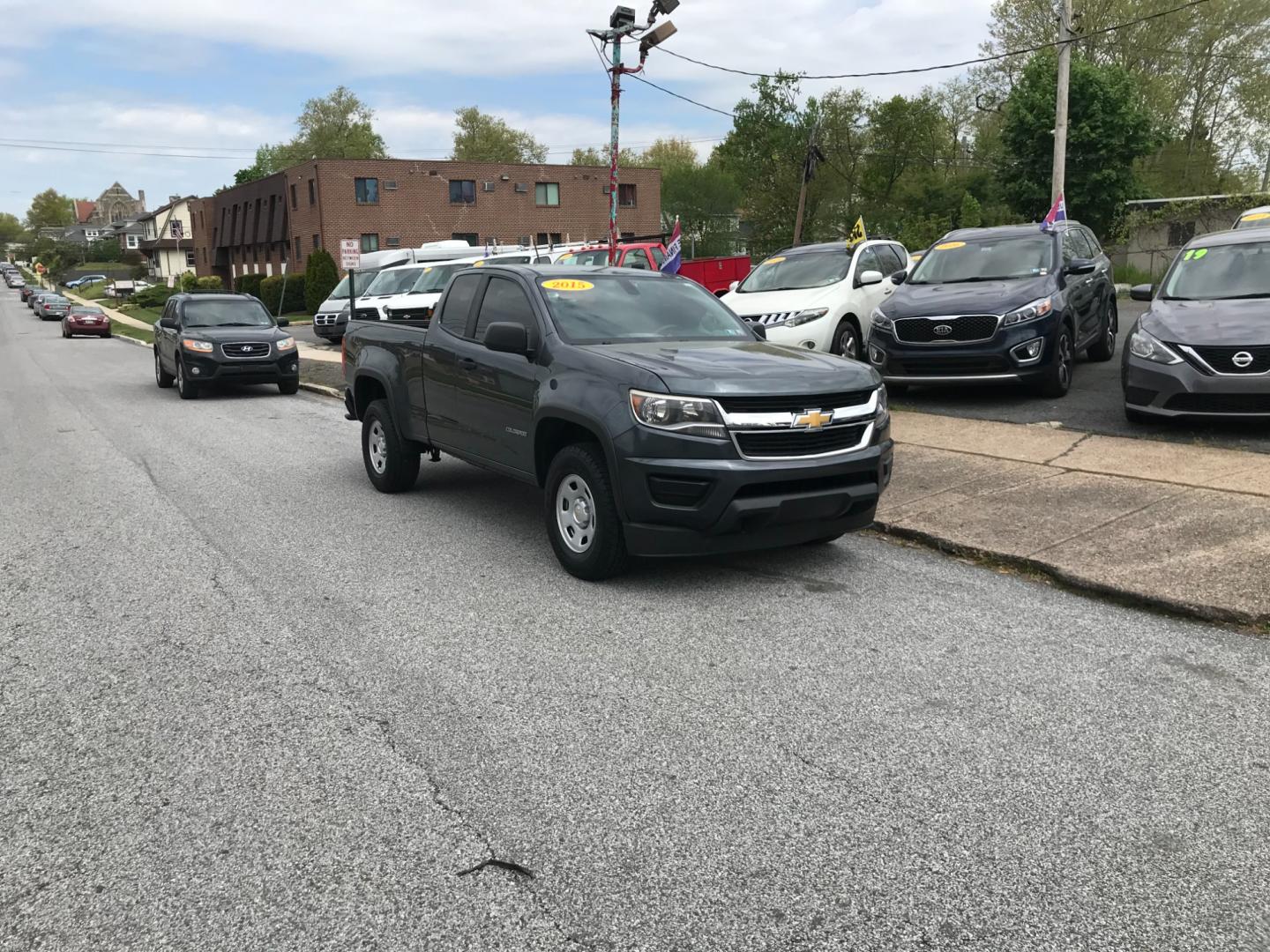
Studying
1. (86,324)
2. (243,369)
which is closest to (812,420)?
(243,369)

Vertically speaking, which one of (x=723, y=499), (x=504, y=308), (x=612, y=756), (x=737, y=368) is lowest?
(x=612, y=756)

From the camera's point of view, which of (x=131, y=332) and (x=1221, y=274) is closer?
(x=1221, y=274)

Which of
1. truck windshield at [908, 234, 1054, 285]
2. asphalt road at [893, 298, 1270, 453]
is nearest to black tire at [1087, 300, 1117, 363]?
asphalt road at [893, 298, 1270, 453]

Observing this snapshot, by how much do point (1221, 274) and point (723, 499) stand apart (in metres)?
6.91

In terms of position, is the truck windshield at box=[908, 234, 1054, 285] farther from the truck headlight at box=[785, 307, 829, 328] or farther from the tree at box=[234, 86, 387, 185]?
the tree at box=[234, 86, 387, 185]

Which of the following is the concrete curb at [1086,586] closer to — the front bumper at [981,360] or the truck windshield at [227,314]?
the front bumper at [981,360]

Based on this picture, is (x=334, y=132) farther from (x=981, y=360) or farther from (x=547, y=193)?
(x=981, y=360)

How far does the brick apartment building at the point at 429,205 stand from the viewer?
53.7m

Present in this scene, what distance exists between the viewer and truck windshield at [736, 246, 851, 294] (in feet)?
45.5

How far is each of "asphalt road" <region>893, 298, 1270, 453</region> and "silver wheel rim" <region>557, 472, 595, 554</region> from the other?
5.65 metres

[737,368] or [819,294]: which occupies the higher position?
[819,294]

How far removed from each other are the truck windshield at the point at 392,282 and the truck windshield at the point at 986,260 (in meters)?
14.0

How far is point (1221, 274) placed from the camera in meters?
9.88

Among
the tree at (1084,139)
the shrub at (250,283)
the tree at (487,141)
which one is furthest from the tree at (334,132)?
the tree at (1084,139)
